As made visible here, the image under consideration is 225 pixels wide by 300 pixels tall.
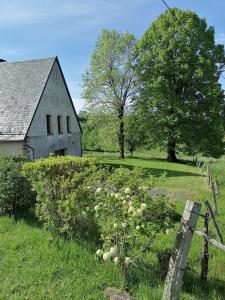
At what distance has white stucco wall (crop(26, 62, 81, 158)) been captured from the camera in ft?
64.2

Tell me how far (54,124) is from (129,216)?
18.5 m

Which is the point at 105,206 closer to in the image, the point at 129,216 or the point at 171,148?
the point at 129,216

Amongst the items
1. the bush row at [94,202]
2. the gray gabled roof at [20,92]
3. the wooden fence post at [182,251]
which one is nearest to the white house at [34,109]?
the gray gabled roof at [20,92]

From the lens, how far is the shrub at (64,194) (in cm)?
665

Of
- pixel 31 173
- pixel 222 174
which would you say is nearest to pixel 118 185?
pixel 31 173

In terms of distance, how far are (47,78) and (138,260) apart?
56.8 ft

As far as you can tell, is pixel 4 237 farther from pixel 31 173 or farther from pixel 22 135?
pixel 22 135

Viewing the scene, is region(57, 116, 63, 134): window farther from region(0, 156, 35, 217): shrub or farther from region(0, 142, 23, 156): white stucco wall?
region(0, 156, 35, 217): shrub

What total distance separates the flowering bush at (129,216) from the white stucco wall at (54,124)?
13792mm

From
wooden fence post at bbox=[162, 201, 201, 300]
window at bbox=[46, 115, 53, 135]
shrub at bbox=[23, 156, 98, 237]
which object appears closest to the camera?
wooden fence post at bbox=[162, 201, 201, 300]

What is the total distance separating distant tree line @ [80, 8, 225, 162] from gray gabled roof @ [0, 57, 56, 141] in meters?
12.3

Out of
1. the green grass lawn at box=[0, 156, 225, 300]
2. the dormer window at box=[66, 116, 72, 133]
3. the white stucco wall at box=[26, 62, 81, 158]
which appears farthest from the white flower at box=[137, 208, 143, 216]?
the dormer window at box=[66, 116, 72, 133]

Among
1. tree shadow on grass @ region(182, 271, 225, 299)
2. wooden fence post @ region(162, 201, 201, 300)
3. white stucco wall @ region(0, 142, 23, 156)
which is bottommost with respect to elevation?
tree shadow on grass @ region(182, 271, 225, 299)

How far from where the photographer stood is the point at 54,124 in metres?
22.8
